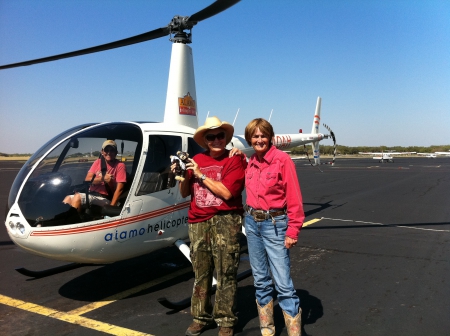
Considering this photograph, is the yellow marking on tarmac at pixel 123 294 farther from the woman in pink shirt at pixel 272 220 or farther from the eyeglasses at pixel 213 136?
the eyeglasses at pixel 213 136

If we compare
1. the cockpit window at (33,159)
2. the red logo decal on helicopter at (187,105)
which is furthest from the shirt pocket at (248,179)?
the red logo decal on helicopter at (187,105)

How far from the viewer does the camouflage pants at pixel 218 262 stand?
133 inches

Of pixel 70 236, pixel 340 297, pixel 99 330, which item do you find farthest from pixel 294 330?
pixel 70 236

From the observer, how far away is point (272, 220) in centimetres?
309

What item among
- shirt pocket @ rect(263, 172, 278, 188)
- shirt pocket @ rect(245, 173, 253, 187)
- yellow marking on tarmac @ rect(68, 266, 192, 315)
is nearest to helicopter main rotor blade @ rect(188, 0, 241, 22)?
shirt pocket @ rect(245, 173, 253, 187)

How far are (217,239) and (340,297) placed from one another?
1.88 m

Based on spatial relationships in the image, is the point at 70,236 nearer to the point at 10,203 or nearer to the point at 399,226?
the point at 10,203

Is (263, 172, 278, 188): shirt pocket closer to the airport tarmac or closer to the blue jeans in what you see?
the blue jeans

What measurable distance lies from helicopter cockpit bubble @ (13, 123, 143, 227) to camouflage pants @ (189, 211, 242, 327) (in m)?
1.19

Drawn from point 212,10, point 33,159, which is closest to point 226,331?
point 33,159

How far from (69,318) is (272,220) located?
2.33m

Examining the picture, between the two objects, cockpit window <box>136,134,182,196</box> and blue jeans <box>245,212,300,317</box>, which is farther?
cockpit window <box>136,134,182,196</box>

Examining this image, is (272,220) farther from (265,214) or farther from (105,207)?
(105,207)

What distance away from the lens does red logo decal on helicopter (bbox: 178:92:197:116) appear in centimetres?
590
